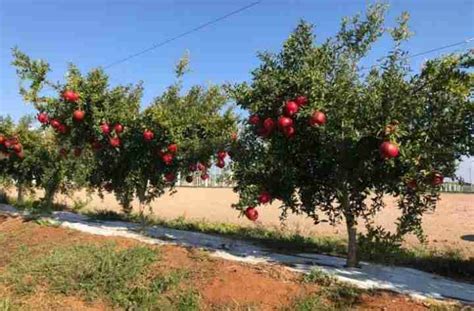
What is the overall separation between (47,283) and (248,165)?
126 inches

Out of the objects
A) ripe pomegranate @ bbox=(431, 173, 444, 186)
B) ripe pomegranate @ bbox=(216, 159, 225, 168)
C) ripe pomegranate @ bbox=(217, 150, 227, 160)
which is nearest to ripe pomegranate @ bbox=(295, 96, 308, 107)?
ripe pomegranate @ bbox=(431, 173, 444, 186)

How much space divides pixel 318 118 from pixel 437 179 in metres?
1.77

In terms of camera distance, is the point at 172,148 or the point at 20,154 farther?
the point at 20,154

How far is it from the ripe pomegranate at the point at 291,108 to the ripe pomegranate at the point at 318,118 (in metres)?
0.28

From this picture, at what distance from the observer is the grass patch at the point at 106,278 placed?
7647 millimetres

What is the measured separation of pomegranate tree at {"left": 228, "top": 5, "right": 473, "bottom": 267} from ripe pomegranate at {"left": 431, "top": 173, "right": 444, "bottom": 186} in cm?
2

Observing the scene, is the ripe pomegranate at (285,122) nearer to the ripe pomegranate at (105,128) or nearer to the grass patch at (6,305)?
the grass patch at (6,305)

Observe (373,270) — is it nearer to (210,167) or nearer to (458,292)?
(458,292)

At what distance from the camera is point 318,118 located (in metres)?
7.56

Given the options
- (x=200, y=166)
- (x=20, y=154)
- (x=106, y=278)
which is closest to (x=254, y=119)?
(x=106, y=278)

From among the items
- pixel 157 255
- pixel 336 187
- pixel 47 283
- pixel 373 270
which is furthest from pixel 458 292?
pixel 47 283

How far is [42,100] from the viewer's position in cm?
1275

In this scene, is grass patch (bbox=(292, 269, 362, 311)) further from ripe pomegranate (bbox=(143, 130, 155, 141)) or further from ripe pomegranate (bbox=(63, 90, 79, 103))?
ripe pomegranate (bbox=(63, 90, 79, 103))

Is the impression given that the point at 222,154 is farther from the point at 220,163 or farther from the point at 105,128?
the point at 105,128
